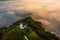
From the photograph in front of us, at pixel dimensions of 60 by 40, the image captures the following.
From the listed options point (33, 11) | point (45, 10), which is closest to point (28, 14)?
point (33, 11)

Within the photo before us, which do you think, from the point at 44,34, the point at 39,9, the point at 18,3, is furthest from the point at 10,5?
the point at 44,34

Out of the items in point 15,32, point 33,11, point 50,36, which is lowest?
point 50,36

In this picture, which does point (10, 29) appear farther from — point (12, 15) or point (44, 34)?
point (44, 34)

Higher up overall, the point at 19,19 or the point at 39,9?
the point at 39,9

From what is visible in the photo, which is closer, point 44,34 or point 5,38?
point 5,38

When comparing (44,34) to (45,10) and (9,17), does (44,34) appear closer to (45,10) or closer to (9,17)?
(45,10)

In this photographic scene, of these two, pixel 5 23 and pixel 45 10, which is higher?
pixel 45 10
